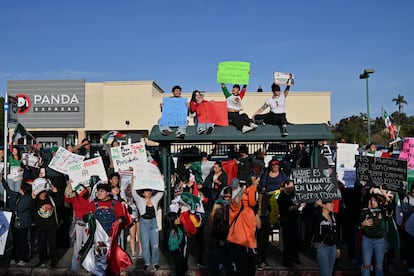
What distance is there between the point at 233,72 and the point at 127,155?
3.03 m

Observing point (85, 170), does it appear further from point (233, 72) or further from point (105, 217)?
point (233, 72)

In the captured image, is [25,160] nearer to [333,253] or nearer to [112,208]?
[112,208]

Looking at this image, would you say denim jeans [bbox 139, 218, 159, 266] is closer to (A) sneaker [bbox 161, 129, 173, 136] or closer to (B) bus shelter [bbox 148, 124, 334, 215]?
(B) bus shelter [bbox 148, 124, 334, 215]

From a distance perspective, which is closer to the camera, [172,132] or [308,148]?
[172,132]

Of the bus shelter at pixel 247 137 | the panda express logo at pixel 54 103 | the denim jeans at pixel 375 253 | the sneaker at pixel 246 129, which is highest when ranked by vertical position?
the panda express logo at pixel 54 103

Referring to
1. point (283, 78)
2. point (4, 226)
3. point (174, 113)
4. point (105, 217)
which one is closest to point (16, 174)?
point (4, 226)

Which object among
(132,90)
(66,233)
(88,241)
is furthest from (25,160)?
(132,90)

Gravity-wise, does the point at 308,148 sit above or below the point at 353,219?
above

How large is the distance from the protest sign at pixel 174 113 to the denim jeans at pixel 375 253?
14.5ft

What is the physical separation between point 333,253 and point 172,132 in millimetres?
4380

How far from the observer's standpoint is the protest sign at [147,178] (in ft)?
27.0

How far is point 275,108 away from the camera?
10.1 meters

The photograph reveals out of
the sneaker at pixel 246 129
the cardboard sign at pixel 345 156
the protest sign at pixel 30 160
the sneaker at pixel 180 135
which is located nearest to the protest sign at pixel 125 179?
the sneaker at pixel 180 135

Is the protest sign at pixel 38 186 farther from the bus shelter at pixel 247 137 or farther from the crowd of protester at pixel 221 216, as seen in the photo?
the bus shelter at pixel 247 137
